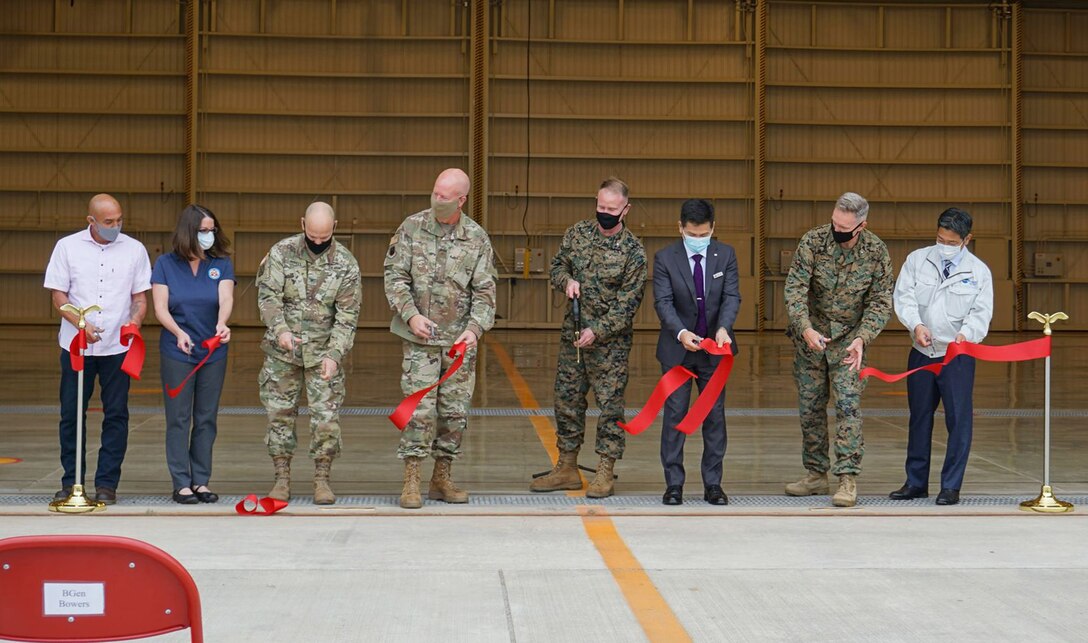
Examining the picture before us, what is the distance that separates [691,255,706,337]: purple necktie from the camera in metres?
7.37

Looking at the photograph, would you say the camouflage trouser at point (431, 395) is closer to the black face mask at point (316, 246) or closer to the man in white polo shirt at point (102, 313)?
the black face mask at point (316, 246)

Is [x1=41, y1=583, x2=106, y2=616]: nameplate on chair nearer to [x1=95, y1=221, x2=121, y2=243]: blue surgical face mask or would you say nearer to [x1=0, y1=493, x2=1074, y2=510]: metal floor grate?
[x1=0, y1=493, x2=1074, y2=510]: metal floor grate

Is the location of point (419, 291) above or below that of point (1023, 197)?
below

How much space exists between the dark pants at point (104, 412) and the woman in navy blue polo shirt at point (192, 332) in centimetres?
27

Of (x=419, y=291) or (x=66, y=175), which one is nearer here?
(x=419, y=291)

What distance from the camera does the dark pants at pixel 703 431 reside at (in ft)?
24.0

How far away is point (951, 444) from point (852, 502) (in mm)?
776

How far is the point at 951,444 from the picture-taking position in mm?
7555

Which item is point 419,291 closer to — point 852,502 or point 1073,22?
point 852,502

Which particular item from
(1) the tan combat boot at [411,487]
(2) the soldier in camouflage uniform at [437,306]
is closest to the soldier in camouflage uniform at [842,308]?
(2) the soldier in camouflage uniform at [437,306]

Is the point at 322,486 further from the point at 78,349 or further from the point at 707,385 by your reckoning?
the point at 707,385

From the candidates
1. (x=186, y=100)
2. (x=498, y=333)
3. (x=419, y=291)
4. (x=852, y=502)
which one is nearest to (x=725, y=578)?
(x=852, y=502)

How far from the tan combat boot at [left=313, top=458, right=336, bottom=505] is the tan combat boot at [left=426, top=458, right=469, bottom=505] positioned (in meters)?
0.56

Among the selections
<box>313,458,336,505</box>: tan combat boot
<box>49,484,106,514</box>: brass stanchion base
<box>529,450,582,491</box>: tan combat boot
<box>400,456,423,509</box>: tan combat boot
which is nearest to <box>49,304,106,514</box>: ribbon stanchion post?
<box>49,484,106,514</box>: brass stanchion base
